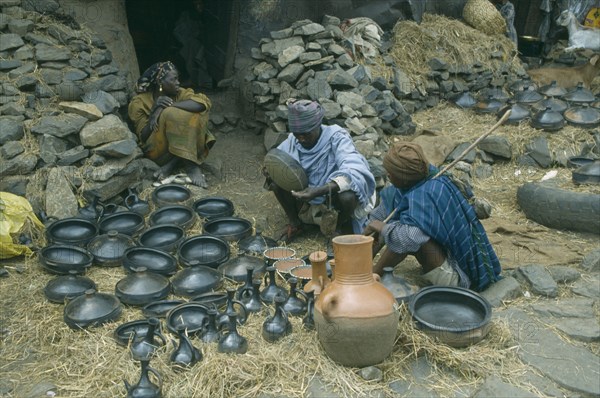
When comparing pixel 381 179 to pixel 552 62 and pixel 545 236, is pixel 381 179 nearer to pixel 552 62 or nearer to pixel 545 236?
pixel 545 236

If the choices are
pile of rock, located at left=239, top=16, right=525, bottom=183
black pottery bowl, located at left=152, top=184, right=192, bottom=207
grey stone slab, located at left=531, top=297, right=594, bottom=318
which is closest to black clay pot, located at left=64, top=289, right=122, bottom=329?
black pottery bowl, located at left=152, top=184, right=192, bottom=207

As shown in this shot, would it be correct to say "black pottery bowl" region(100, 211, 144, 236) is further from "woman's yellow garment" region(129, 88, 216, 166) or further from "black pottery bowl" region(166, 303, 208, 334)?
"black pottery bowl" region(166, 303, 208, 334)

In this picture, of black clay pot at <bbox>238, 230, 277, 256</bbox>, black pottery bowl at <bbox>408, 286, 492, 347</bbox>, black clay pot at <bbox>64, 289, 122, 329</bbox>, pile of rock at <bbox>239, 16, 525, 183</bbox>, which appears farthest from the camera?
pile of rock at <bbox>239, 16, 525, 183</bbox>

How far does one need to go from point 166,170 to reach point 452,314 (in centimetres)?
342

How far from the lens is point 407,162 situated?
420 centimetres

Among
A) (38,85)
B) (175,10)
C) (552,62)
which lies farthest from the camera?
(552,62)

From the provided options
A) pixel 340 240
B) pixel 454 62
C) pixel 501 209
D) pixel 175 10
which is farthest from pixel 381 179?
pixel 175 10

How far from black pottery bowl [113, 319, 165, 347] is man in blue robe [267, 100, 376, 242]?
56.6 inches

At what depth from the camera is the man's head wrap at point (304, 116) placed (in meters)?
4.96

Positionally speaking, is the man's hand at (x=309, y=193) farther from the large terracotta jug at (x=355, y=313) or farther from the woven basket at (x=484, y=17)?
the woven basket at (x=484, y=17)

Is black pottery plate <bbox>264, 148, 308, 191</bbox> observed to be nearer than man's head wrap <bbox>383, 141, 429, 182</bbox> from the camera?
No

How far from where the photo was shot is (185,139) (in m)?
6.39

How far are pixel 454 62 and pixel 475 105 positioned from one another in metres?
0.77

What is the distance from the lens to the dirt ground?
3.46 m
